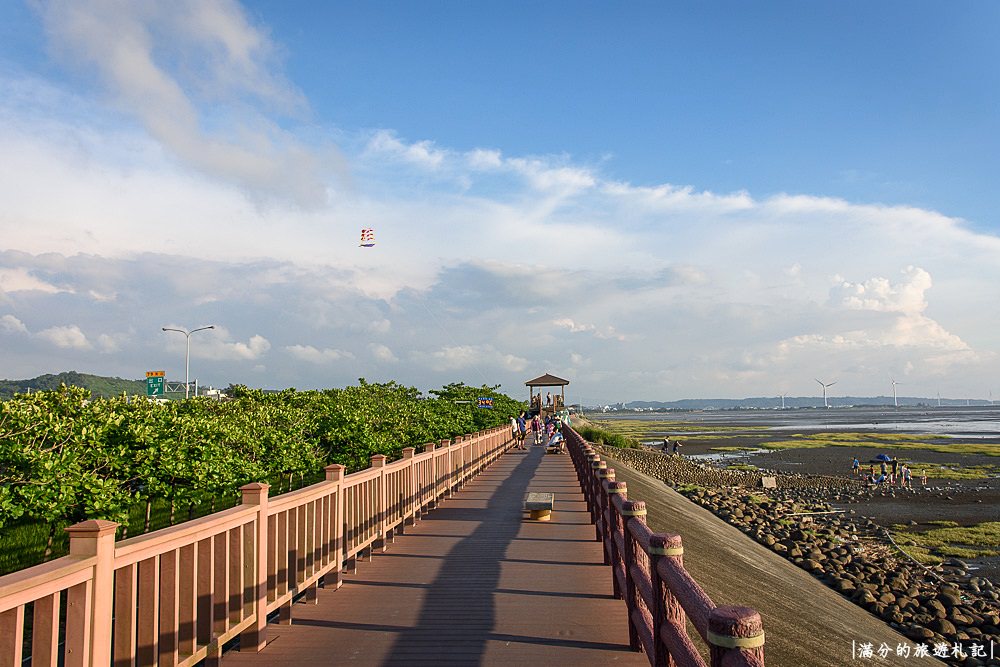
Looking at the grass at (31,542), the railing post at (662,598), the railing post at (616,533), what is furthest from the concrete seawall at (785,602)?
the grass at (31,542)

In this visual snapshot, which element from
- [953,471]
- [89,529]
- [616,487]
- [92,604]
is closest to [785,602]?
[616,487]

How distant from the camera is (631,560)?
536cm

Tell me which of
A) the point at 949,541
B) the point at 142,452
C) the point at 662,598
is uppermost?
the point at 142,452

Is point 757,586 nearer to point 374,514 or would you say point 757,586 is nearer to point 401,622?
point 374,514

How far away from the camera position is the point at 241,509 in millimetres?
4957

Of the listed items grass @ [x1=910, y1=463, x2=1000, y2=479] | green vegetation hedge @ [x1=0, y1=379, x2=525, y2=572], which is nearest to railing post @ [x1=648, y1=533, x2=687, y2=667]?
green vegetation hedge @ [x1=0, y1=379, x2=525, y2=572]

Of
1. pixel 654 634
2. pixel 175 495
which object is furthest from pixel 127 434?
pixel 654 634

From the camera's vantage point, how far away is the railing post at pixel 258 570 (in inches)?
202

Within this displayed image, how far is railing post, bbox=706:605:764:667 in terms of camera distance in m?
2.51

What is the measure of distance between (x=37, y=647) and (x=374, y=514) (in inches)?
218

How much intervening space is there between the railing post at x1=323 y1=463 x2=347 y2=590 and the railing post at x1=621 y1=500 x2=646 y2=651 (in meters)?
2.89

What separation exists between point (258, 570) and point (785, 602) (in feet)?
26.8

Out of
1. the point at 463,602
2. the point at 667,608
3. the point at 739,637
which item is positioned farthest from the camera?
the point at 463,602

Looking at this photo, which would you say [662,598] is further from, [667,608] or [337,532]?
[337,532]
